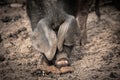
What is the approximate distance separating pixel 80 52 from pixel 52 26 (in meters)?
0.85

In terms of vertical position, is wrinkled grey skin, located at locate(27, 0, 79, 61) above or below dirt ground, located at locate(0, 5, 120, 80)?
above

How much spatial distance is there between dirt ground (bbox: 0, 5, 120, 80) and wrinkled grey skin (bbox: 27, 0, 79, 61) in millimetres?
387

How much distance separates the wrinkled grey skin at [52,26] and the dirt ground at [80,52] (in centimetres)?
39

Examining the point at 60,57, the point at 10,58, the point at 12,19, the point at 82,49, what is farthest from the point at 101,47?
the point at 12,19

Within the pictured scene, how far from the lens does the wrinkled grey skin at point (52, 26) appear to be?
2.31m

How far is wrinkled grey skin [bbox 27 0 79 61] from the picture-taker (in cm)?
231

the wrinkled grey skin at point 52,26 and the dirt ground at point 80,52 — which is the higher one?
the wrinkled grey skin at point 52,26

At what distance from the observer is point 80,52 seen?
3.12 meters

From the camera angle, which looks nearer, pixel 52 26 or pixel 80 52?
pixel 52 26

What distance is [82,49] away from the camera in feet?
10.5

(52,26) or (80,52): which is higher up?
(52,26)

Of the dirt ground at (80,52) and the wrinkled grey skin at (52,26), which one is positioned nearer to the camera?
the wrinkled grey skin at (52,26)

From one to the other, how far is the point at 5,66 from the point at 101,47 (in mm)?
1113

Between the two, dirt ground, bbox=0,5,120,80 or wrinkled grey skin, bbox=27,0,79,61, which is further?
dirt ground, bbox=0,5,120,80
